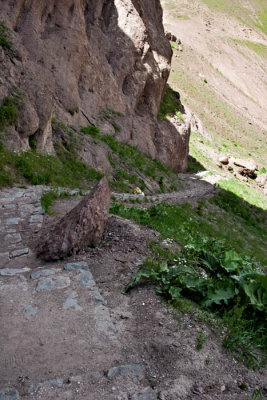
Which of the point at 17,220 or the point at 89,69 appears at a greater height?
the point at 89,69

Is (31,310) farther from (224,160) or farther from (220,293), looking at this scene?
(224,160)

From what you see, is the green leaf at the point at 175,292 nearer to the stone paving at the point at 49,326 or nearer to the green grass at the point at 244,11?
the stone paving at the point at 49,326

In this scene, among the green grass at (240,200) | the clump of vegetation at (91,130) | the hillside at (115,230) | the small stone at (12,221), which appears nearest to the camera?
the hillside at (115,230)

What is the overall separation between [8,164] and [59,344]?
6.94 m

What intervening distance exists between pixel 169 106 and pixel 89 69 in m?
8.97

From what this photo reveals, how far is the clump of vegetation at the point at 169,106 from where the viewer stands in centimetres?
2258

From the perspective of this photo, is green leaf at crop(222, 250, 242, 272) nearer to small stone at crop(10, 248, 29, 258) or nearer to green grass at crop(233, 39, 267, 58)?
small stone at crop(10, 248, 29, 258)

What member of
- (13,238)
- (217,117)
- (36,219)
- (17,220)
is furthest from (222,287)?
(217,117)

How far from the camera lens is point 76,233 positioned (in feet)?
16.1

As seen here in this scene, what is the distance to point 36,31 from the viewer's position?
13391 mm

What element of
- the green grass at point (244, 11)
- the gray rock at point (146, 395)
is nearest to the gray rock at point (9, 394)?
the gray rock at point (146, 395)

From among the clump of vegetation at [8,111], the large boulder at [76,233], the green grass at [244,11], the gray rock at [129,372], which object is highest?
the green grass at [244,11]

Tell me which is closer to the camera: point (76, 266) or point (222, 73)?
point (76, 266)

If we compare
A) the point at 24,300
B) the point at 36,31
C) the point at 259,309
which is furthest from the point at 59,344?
the point at 36,31
